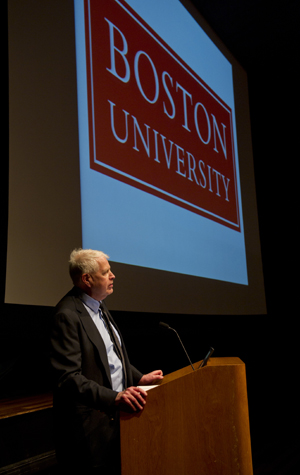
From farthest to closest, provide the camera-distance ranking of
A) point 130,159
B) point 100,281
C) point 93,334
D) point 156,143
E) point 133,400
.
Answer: point 156,143, point 130,159, point 100,281, point 93,334, point 133,400

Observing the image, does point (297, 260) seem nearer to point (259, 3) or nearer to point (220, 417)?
point (259, 3)

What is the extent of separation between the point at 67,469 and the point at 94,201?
54.6 inches

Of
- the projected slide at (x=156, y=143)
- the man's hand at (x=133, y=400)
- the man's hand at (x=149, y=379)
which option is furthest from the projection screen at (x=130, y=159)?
the man's hand at (x=133, y=400)

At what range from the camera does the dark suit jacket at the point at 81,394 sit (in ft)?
4.44

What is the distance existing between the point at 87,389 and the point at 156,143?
81.1 inches

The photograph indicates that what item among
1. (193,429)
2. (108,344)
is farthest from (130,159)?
(193,429)

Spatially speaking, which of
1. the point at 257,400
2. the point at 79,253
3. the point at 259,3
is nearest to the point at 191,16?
the point at 259,3

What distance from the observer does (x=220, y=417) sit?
1.29 metres

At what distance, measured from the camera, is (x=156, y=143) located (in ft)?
9.96

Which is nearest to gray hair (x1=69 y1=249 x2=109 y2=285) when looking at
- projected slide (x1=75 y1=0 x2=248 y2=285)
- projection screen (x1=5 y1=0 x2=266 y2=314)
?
projection screen (x1=5 y1=0 x2=266 y2=314)

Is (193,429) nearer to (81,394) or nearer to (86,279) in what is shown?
(81,394)

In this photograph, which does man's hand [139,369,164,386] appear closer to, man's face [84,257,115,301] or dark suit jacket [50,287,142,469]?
dark suit jacket [50,287,142,469]

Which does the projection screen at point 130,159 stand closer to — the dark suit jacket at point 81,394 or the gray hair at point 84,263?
the gray hair at point 84,263

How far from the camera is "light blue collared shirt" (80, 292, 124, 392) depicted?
1593mm
